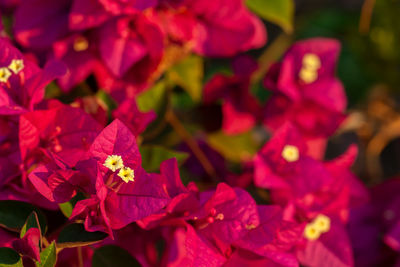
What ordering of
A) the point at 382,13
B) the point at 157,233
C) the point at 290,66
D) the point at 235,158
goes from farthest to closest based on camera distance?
the point at 382,13, the point at 235,158, the point at 290,66, the point at 157,233

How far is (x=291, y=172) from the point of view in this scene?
2.18ft

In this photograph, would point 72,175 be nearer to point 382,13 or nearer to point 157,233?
point 157,233

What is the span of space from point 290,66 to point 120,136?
0.35 meters

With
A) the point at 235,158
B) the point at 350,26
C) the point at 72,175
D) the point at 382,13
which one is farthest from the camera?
the point at 350,26

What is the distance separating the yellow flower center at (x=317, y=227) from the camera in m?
0.64

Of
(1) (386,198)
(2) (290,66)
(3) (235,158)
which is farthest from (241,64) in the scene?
(1) (386,198)

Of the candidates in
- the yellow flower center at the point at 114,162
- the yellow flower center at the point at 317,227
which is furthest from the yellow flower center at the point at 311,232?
the yellow flower center at the point at 114,162

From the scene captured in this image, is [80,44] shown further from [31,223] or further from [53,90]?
[31,223]

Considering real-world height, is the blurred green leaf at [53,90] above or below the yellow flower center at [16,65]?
below

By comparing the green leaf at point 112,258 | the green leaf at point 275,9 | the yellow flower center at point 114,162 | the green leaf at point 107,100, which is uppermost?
the yellow flower center at point 114,162

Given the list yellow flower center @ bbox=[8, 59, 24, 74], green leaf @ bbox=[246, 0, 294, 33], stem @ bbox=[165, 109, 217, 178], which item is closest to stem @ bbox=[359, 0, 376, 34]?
green leaf @ bbox=[246, 0, 294, 33]

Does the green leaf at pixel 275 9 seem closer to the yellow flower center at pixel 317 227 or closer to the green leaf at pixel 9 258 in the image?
the yellow flower center at pixel 317 227

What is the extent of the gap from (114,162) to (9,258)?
13 cm

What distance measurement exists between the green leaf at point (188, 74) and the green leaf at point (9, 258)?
1.31 ft
